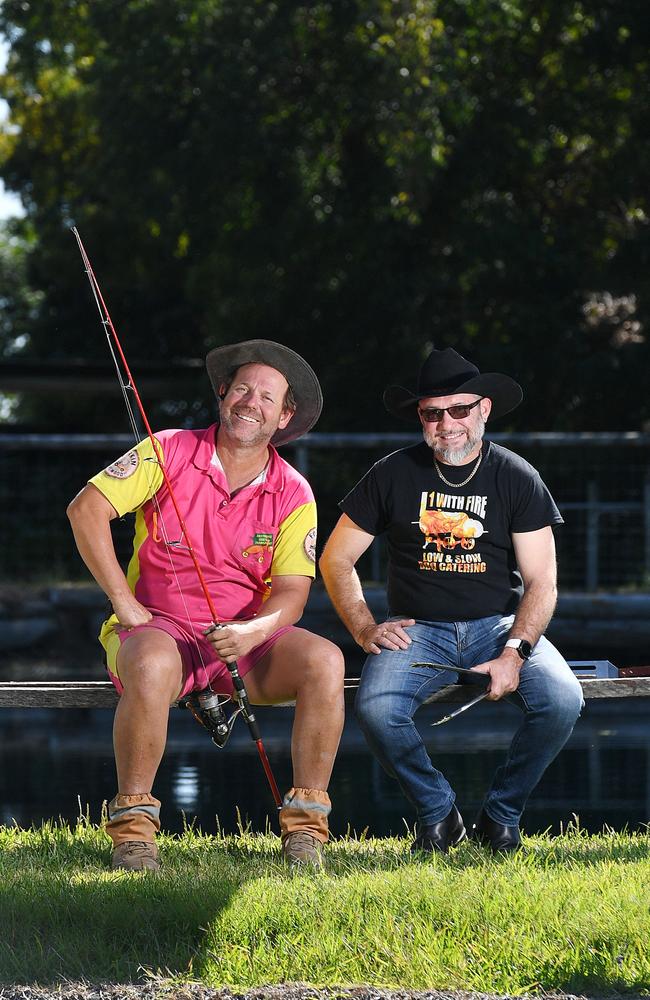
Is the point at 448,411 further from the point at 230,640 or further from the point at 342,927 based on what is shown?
the point at 342,927

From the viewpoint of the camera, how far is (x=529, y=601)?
14.3ft

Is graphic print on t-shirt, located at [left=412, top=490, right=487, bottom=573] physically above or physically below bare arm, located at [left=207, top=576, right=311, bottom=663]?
above

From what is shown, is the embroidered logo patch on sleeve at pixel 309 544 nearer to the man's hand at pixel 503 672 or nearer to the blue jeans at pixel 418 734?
the blue jeans at pixel 418 734

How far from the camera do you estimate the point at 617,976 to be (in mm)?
3115

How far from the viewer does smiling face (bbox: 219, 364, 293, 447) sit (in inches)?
173

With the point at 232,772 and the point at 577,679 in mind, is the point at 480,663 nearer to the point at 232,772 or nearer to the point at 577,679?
the point at 577,679

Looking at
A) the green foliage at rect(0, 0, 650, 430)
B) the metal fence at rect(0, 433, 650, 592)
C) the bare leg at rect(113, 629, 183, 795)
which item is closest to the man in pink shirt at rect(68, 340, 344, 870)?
the bare leg at rect(113, 629, 183, 795)

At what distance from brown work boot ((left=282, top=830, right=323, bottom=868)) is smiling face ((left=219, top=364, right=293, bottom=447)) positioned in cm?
122

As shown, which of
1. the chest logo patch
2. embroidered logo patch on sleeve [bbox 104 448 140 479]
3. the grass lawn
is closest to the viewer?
the grass lawn

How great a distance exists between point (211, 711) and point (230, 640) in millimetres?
223

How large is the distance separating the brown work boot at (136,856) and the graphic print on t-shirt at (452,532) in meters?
1.23

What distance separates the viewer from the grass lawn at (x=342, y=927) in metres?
3.15

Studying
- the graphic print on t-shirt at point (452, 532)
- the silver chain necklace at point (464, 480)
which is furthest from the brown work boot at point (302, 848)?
the silver chain necklace at point (464, 480)

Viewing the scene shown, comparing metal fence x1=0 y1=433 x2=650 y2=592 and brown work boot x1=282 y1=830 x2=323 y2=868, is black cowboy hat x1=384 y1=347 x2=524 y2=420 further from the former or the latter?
metal fence x1=0 y1=433 x2=650 y2=592
